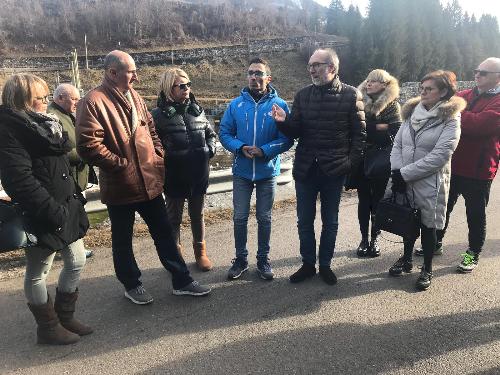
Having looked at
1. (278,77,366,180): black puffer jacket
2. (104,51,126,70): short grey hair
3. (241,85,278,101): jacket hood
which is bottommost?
(278,77,366,180): black puffer jacket

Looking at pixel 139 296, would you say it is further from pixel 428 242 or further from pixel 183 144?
pixel 428 242

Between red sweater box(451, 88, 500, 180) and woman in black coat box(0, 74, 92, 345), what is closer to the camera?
woman in black coat box(0, 74, 92, 345)

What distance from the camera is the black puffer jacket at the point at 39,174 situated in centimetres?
279

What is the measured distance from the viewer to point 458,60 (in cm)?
5881

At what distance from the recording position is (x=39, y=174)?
2.97 m

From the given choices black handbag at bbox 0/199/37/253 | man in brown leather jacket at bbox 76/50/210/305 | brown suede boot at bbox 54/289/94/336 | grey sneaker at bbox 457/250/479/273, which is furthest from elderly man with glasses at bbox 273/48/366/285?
black handbag at bbox 0/199/37/253

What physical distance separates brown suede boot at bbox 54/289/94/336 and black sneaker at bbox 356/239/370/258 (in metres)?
2.96

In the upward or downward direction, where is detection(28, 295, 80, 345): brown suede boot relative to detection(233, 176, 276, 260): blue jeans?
downward

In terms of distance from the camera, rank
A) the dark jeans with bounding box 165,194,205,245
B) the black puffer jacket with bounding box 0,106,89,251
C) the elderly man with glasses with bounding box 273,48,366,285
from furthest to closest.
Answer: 1. the dark jeans with bounding box 165,194,205,245
2. the elderly man with glasses with bounding box 273,48,366,285
3. the black puffer jacket with bounding box 0,106,89,251

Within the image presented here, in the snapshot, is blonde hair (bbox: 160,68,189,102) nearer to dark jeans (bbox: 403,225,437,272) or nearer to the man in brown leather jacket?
the man in brown leather jacket

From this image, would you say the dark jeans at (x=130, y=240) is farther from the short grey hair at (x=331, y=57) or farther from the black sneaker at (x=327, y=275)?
the short grey hair at (x=331, y=57)

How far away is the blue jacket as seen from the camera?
423cm

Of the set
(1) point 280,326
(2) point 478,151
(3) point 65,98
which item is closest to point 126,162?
(3) point 65,98

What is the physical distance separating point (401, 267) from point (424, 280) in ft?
1.10
